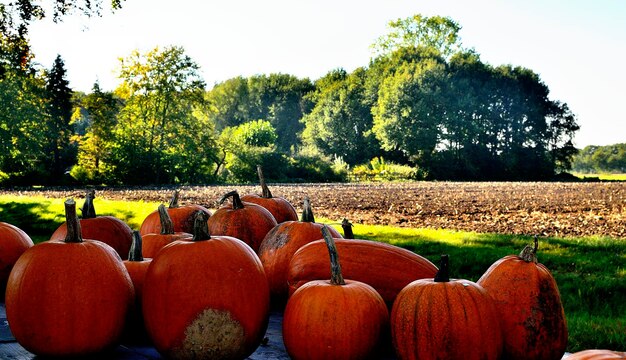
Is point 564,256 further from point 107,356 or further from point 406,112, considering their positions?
point 406,112

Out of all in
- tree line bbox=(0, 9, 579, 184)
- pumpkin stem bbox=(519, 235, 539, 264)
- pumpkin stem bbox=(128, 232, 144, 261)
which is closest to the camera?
pumpkin stem bbox=(519, 235, 539, 264)

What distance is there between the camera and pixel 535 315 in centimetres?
163

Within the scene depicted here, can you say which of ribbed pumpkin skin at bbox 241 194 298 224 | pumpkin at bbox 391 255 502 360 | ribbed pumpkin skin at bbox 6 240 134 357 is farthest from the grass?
ribbed pumpkin skin at bbox 6 240 134 357

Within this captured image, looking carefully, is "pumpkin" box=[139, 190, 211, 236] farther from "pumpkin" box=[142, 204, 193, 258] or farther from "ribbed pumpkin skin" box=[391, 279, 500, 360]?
"ribbed pumpkin skin" box=[391, 279, 500, 360]

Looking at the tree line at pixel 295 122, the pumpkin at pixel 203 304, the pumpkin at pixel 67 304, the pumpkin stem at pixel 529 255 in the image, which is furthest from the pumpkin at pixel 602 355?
the tree line at pixel 295 122

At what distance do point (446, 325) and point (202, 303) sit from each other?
63 centimetres

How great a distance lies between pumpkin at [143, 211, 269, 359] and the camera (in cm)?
159

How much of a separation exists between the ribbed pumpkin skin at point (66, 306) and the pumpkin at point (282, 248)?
620 mm

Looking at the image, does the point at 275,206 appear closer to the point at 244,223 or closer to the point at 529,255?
the point at 244,223

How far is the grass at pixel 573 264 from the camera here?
4633 millimetres

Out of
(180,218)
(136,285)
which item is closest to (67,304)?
(136,285)

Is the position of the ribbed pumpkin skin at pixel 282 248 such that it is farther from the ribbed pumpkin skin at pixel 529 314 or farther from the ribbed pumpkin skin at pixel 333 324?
the ribbed pumpkin skin at pixel 529 314

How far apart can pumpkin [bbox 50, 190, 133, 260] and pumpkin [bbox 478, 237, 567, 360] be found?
140 cm

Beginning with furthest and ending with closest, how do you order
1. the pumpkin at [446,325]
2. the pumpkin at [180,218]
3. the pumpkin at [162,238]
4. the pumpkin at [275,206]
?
1. the pumpkin at [275,206]
2. the pumpkin at [180,218]
3. the pumpkin at [162,238]
4. the pumpkin at [446,325]
